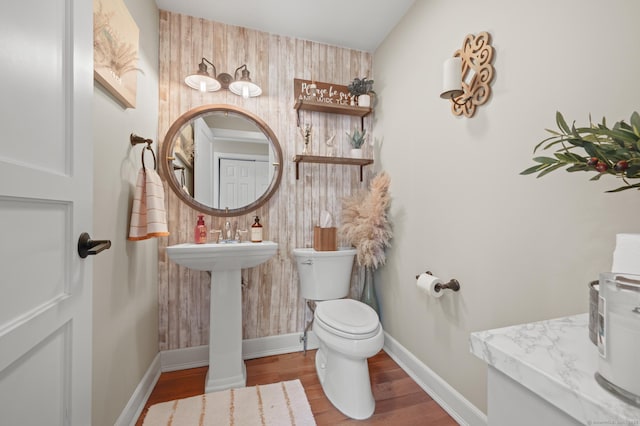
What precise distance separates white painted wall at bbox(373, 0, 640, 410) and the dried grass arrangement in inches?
4.1

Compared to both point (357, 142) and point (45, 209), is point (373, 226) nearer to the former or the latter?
point (357, 142)

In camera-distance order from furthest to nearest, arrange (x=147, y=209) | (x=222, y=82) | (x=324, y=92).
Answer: (x=324, y=92)
(x=222, y=82)
(x=147, y=209)

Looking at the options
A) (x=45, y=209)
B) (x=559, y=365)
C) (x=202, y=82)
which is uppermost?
(x=202, y=82)

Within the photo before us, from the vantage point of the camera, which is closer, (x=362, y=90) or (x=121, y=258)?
(x=121, y=258)

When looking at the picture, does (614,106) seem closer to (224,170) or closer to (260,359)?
(224,170)

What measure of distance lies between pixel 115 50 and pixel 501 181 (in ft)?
5.95

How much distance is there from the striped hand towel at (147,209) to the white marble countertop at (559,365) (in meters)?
1.47

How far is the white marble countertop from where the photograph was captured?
37 centimetres

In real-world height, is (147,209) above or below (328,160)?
below

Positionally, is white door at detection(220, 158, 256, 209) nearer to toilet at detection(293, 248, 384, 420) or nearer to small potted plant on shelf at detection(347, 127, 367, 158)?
small potted plant on shelf at detection(347, 127, 367, 158)

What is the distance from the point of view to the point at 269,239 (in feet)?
6.64

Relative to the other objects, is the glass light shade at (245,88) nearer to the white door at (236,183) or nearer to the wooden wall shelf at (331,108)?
the wooden wall shelf at (331,108)

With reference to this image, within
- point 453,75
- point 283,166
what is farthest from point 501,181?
point 283,166

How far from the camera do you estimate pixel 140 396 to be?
1435 millimetres
